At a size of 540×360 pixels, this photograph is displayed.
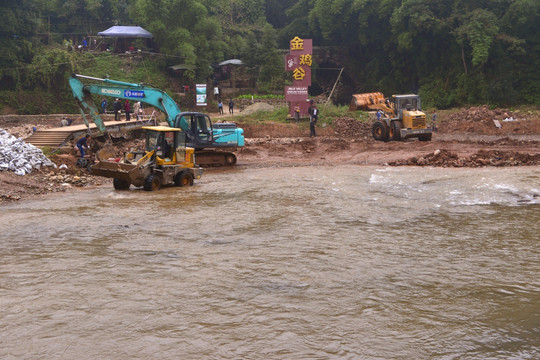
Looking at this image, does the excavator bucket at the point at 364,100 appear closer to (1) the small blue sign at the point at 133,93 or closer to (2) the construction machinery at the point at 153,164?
(1) the small blue sign at the point at 133,93

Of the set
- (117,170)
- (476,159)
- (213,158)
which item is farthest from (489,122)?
(117,170)

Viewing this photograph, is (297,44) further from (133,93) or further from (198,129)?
(133,93)

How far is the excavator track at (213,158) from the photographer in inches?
1006

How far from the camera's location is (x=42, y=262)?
1034 centimetres

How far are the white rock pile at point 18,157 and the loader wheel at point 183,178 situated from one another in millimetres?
5479

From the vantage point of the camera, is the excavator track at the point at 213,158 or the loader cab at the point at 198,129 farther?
the excavator track at the point at 213,158

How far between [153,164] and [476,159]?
44.5ft

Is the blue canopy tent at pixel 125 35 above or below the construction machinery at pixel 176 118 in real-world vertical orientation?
above

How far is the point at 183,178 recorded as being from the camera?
1938 cm

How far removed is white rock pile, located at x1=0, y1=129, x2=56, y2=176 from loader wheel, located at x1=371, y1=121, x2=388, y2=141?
17277mm

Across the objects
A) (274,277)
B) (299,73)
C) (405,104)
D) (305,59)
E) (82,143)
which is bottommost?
(274,277)

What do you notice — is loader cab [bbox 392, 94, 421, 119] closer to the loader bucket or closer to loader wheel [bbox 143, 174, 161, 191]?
loader wheel [bbox 143, 174, 161, 191]

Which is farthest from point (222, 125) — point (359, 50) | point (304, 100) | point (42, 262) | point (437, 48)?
point (359, 50)

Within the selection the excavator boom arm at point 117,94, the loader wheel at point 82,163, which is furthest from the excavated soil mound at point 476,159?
the loader wheel at point 82,163
